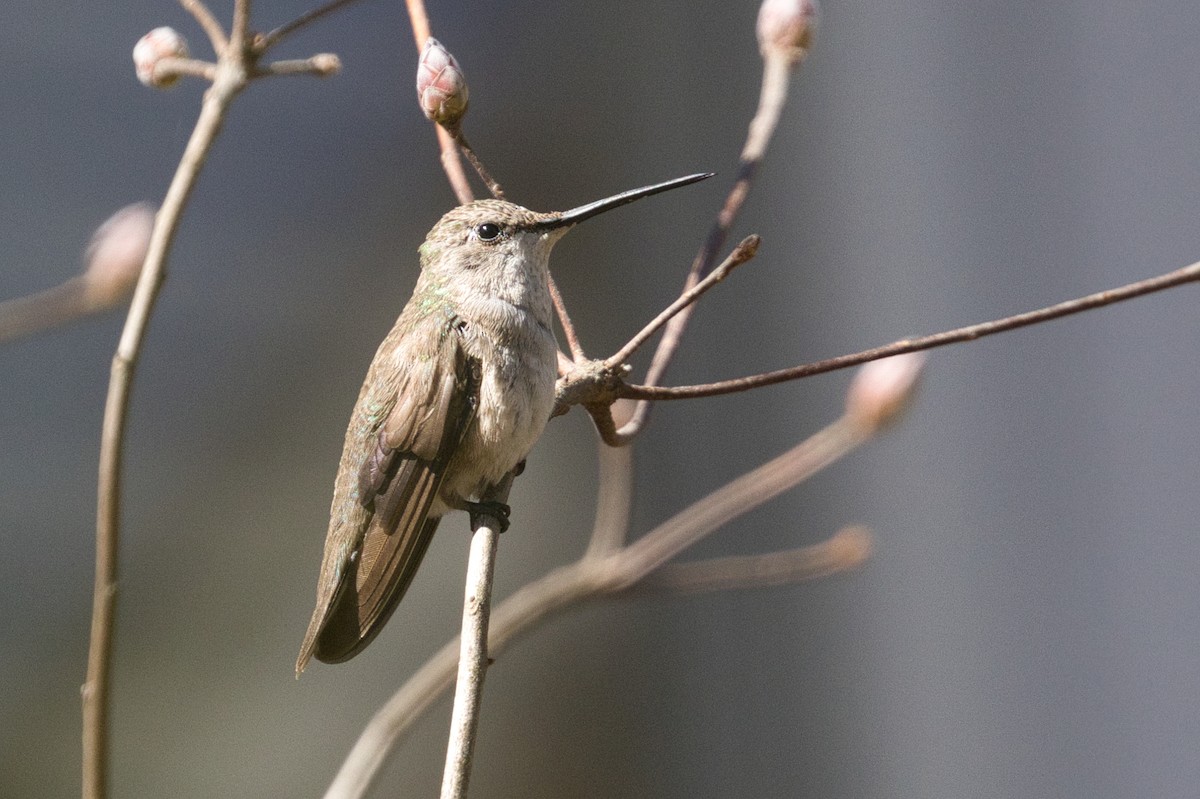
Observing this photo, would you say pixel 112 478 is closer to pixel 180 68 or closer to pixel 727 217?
pixel 180 68

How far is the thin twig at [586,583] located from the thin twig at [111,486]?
19 centimetres

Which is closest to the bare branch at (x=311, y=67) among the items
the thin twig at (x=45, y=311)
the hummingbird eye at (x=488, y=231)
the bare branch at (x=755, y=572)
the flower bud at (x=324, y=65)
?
the flower bud at (x=324, y=65)

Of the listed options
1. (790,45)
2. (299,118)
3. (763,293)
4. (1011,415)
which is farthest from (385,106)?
(790,45)

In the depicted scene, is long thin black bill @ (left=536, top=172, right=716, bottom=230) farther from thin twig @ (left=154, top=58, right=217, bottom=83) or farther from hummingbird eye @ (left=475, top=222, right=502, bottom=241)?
thin twig @ (left=154, top=58, right=217, bottom=83)

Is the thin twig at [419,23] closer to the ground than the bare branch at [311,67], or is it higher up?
higher up

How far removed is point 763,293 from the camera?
3.63 meters

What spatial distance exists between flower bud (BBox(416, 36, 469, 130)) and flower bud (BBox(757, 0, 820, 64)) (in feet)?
0.97

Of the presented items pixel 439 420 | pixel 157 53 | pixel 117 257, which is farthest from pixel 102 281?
pixel 439 420

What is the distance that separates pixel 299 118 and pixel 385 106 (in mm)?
243

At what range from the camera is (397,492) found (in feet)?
3.30

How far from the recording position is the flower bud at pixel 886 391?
3.28ft

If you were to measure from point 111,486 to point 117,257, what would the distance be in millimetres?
270

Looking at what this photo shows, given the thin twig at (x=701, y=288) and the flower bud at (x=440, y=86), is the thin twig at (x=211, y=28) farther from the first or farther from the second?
the thin twig at (x=701, y=288)

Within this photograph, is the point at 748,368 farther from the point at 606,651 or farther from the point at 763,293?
the point at 606,651
